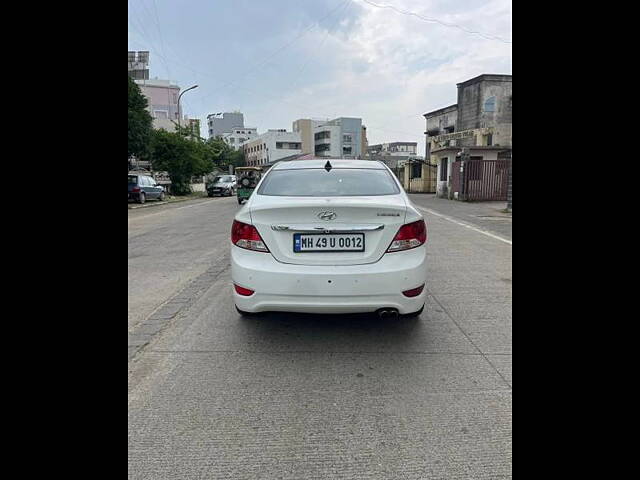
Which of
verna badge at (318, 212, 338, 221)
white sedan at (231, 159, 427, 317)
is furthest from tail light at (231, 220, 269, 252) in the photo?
verna badge at (318, 212, 338, 221)

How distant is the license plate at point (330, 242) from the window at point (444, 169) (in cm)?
2491

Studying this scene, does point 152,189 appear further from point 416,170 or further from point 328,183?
point 328,183

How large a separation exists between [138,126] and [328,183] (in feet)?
90.3

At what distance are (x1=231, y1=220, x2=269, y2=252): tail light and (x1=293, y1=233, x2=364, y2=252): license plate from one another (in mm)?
299

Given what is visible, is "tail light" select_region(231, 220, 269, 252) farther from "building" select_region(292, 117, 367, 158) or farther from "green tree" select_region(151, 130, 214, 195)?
"building" select_region(292, 117, 367, 158)

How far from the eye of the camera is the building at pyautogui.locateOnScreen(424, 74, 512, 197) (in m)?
25.4

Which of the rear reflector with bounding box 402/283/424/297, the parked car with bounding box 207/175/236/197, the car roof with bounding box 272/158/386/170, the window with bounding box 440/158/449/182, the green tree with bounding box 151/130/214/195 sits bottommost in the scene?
the rear reflector with bounding box 402/283/424/297

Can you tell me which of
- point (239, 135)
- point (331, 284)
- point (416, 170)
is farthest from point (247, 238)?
point (239, 135)

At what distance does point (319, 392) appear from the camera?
287cm

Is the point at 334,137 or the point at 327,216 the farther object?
the point at 334,137

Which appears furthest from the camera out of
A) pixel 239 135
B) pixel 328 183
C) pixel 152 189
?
pixel 239 135
